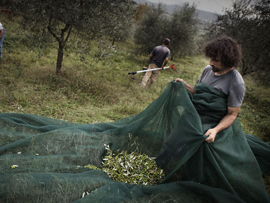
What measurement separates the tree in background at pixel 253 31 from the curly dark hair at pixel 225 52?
1059cm

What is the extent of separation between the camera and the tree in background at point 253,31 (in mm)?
10672

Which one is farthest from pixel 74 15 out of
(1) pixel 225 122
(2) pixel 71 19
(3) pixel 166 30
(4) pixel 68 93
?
(3) pixel 166 30

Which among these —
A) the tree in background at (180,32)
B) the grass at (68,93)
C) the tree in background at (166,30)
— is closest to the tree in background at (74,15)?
the grass at (68,93)

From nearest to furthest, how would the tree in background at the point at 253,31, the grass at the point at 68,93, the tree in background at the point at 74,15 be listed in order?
the grass at the point at 68,93 < the tree in background at the point at 74,15 < the tree in background at the point at 253,31

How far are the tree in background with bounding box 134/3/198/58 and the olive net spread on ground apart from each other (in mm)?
12218

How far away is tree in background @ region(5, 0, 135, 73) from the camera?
493 centimetres

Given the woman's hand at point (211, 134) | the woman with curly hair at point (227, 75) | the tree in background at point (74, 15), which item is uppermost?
the tree in background at point (74, 15)

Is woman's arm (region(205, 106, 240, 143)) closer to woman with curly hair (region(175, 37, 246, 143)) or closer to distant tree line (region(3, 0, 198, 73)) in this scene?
woman with curly hair (region(175, 37, 246, 143))

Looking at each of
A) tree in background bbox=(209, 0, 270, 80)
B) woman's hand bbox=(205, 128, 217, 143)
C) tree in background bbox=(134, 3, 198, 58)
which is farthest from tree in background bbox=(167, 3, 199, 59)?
woman's hand bbox=(205, 128, 217, 143)

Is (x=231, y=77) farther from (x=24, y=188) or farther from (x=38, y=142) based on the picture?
(x=38, y=142)

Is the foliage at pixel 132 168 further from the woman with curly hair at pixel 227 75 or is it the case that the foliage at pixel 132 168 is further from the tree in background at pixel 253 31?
the tree in background at pixel 253 31

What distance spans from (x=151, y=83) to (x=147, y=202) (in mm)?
7226

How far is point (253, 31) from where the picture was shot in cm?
1142

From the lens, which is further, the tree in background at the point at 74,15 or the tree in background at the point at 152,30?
the tree in background at the point at 152,30
